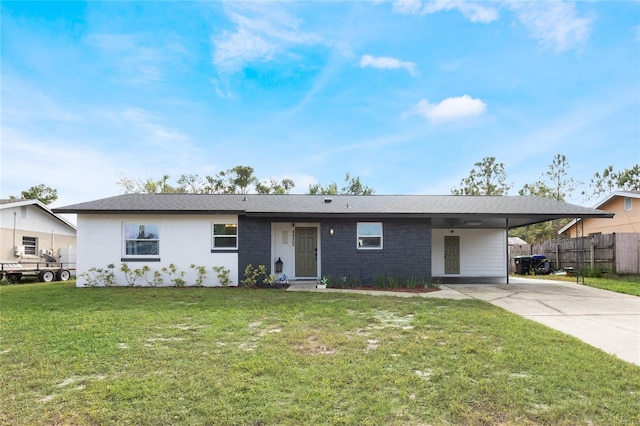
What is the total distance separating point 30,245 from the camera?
19.9 meters

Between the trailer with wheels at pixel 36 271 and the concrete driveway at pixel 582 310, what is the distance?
1769 centimetres

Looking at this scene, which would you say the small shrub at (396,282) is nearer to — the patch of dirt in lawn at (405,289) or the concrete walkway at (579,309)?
the patch of dirt in lawn at (405,289)

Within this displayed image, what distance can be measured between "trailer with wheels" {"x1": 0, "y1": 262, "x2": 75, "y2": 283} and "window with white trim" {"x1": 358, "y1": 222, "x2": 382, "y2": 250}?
14589 mm

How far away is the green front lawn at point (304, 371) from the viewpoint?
317 centimetres

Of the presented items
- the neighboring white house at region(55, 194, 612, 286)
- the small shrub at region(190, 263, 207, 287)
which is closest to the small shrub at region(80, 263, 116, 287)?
the neighboring white house at region(55, 194, 612, 286)

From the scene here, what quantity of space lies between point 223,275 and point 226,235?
55.1 inches

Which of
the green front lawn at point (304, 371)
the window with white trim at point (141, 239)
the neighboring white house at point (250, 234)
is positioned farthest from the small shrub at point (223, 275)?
the green front lawn at point (304, 371)

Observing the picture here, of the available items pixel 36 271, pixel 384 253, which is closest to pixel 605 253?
pixel 384 253

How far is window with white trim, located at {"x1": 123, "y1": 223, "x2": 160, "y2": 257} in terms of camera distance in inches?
501

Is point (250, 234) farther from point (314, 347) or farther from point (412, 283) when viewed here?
point (314, 347)

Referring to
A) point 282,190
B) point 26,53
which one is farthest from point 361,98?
point 282,190

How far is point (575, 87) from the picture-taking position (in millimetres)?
14289

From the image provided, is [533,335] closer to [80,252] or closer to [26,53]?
[80,252]

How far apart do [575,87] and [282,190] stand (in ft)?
90.4
